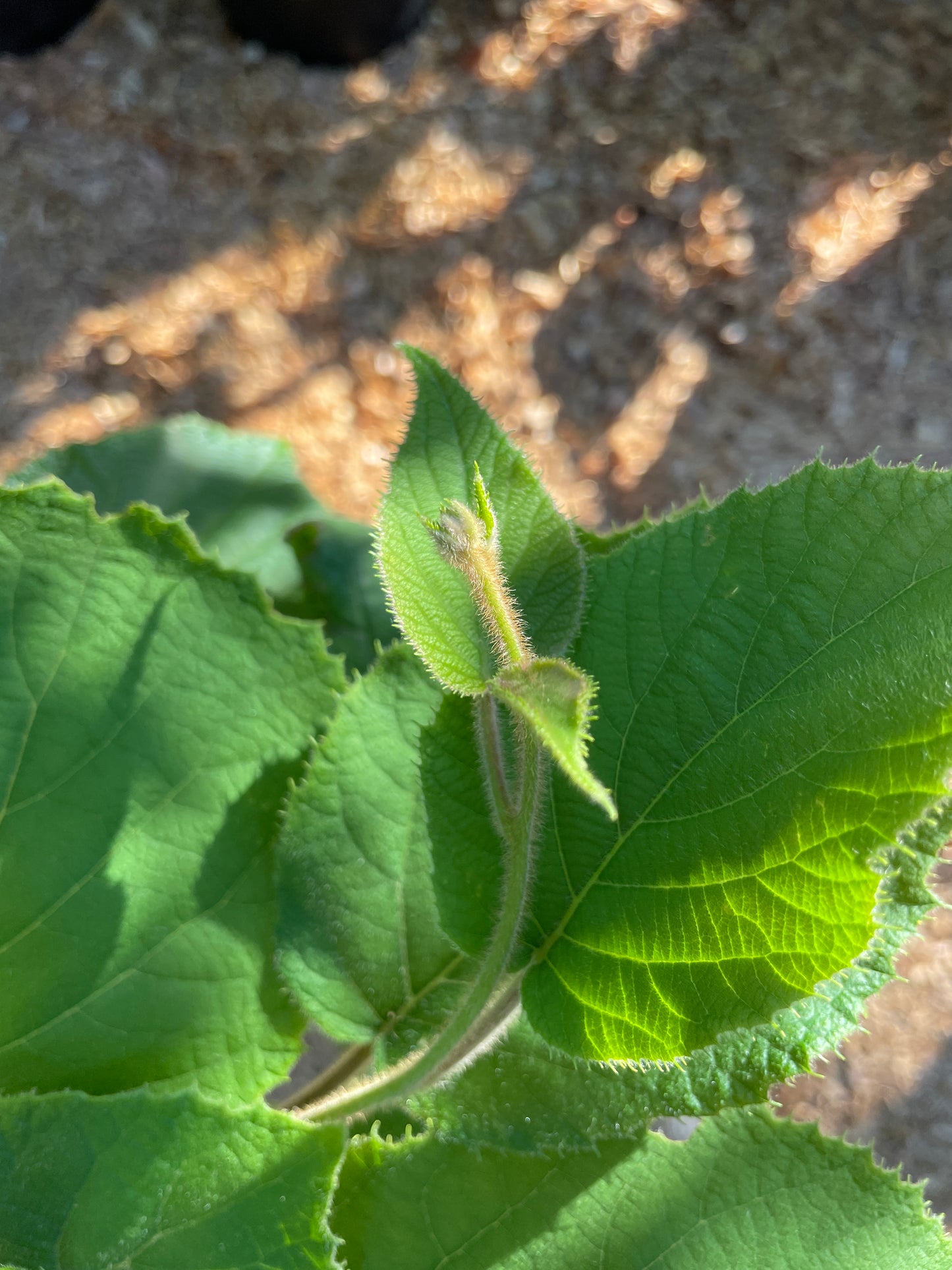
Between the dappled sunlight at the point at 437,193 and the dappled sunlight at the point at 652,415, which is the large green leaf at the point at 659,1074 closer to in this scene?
the dappled sunlight at the point at 652,415

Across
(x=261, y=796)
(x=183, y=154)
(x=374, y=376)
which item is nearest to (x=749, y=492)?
(x=261, y=796)

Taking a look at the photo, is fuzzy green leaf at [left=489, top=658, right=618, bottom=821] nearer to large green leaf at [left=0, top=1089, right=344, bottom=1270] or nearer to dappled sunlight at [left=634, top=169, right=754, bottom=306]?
large green leaf at [left=0, top=1089, right=344, bottom=1270]

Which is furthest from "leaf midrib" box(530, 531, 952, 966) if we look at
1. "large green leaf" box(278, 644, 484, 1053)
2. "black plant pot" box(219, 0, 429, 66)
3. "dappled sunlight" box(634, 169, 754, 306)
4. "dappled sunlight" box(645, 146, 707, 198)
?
"black plant pot" box(219, 0, 429, 66)

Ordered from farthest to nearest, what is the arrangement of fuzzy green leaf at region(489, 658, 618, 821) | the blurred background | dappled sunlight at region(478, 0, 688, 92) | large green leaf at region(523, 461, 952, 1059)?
dappled sunlight at region(478, 0, 688, 92) → the blurred background → large green leaf at region(523, 461, 952, 1059) → fuzzy green leaf at region(489, 658, 618, 821)

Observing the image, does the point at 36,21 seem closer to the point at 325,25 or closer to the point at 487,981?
the point at 325,25

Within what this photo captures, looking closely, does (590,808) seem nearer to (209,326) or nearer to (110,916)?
(110,916)

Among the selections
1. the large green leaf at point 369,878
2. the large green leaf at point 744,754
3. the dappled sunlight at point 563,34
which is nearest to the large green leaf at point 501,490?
the large green leaf at point 744,754

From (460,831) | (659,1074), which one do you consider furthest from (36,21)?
(659,1074)
